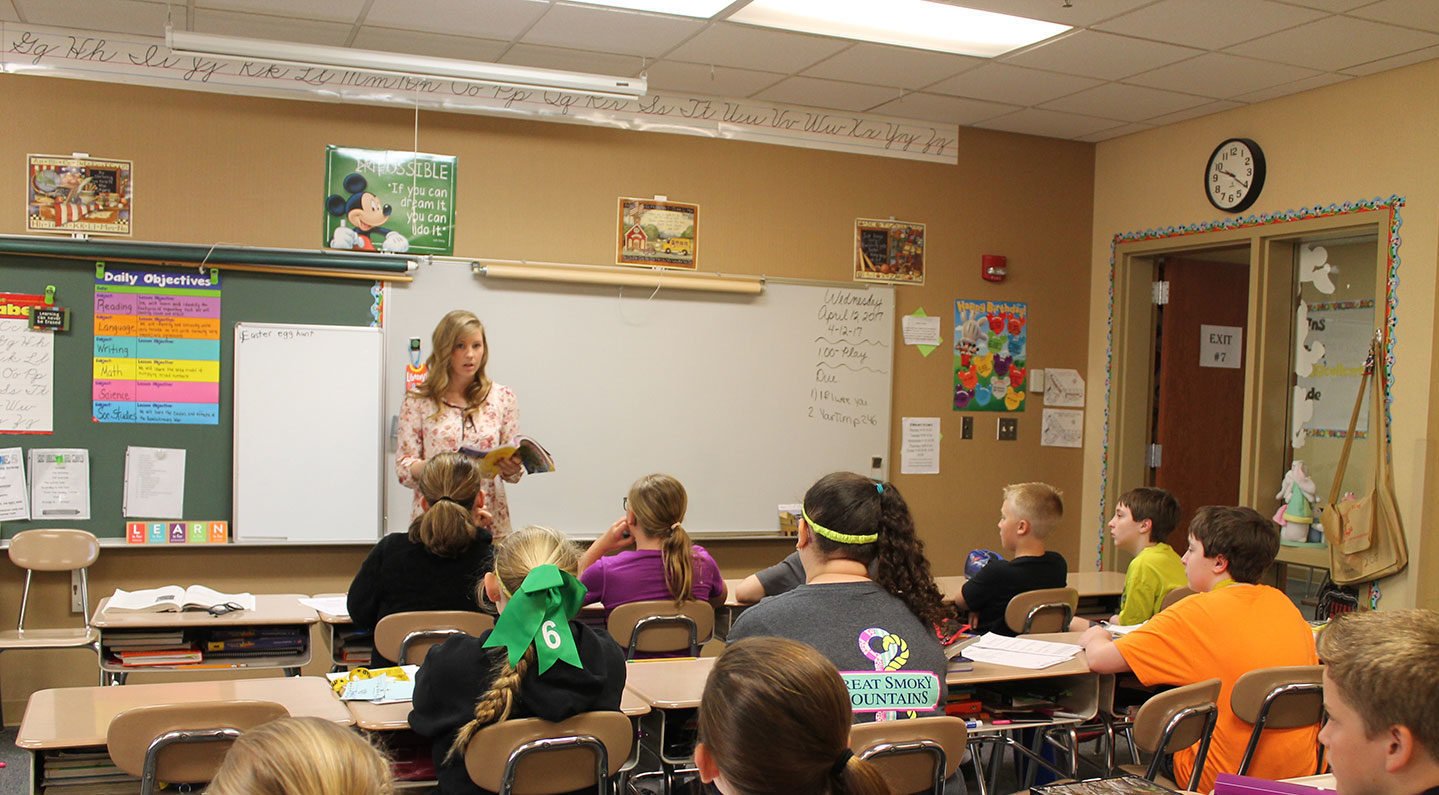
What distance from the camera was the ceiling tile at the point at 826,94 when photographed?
17.2 feet

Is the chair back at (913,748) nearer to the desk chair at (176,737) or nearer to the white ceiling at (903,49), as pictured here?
the desk chair at (176,737)

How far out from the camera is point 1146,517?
13.5 ft

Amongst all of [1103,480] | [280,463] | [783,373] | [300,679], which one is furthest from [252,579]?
[1103,480]

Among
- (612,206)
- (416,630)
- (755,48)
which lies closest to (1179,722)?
(416,630)

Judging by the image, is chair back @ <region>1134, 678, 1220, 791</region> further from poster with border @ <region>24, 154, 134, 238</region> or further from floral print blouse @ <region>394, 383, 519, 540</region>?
poster with border @ <region>24, 154, 134, 238</region>

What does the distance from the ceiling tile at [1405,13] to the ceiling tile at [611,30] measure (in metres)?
2.42

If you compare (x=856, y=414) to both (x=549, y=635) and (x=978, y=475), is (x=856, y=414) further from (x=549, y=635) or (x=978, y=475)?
(x=549, y=635)

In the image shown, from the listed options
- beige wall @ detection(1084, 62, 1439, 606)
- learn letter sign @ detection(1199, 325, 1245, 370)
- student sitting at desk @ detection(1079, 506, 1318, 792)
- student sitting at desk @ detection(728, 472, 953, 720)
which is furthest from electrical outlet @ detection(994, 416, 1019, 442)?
student sitting at desk @ detection(728, 472, 953, 720)

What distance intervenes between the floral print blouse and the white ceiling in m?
1.50

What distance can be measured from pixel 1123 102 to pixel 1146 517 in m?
2.32

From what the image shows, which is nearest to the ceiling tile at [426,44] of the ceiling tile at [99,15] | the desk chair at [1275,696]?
the ceiling tile at [99,15]

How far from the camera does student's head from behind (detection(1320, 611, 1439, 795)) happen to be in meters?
1.51

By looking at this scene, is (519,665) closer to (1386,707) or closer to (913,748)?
(913,748)

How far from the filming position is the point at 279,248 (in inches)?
189
